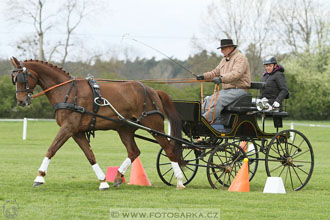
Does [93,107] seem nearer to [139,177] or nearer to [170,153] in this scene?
[170,153]

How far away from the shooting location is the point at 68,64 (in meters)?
46.7

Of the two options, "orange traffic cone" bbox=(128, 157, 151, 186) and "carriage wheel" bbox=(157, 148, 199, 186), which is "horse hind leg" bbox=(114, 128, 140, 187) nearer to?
"orange traffic cone" bbox=(128, 157, 151, 186)

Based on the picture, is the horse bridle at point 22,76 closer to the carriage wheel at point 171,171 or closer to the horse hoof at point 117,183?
the horse hoof at point 117,183

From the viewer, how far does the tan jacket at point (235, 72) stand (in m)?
9.64

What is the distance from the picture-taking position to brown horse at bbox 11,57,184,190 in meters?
8.87

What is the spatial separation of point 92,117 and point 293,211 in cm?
344

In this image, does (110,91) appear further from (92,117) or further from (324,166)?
(324,166)

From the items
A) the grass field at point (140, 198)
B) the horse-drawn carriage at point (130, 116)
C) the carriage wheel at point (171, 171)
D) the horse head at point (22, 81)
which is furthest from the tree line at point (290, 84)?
the horse head at point (22, 81)

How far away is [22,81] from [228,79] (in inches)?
130

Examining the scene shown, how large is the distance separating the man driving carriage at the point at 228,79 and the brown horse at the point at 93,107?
2.32 ft

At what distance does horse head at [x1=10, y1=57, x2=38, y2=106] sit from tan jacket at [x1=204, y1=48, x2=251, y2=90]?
2.97 meters

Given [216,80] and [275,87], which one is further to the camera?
[275,87]

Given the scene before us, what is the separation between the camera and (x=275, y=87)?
400 inches

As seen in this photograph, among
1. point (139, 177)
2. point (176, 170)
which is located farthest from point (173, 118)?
point (139, 177)
